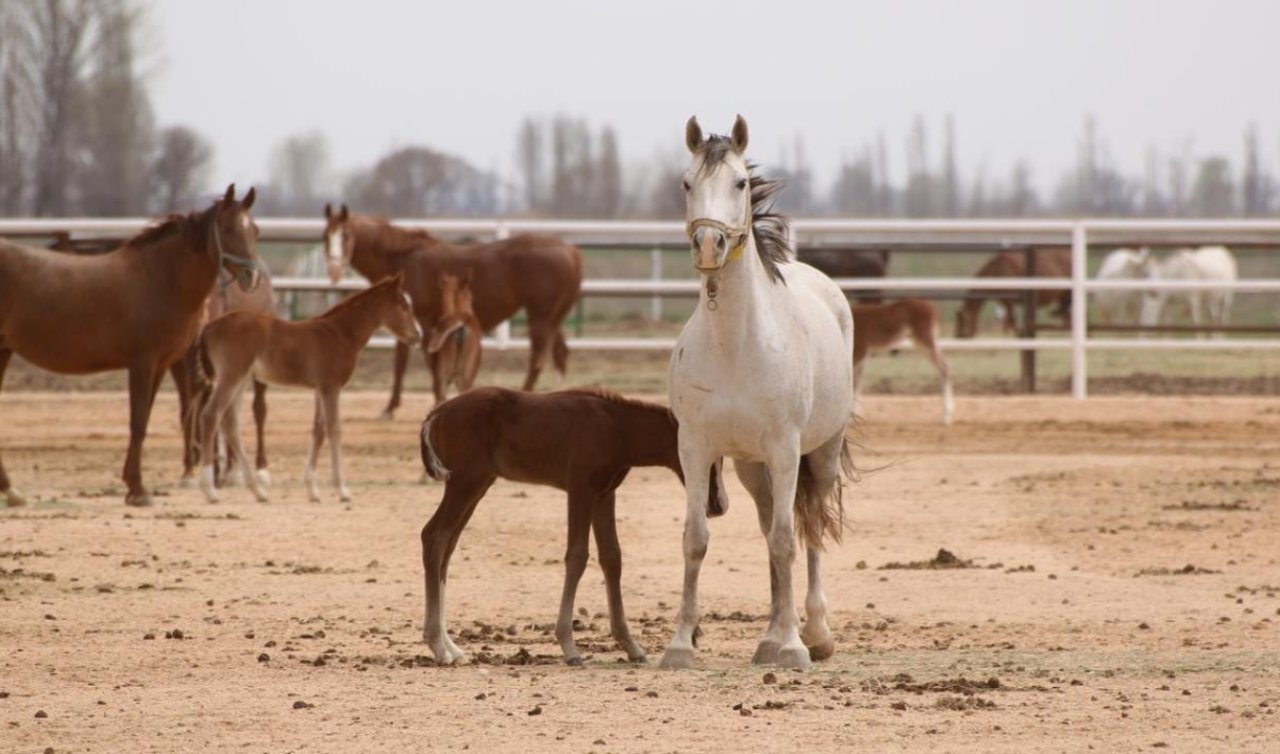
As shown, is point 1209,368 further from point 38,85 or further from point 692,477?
point 38,85

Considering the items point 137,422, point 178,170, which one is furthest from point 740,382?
point 178,170

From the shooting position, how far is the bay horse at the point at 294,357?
1309 centimetres

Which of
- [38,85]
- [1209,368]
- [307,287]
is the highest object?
[38,85]

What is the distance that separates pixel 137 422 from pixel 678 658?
673 cm

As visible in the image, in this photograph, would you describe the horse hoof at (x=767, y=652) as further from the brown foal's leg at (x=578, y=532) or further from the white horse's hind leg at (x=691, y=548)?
the brown foal's leg at (x=578, y=532)

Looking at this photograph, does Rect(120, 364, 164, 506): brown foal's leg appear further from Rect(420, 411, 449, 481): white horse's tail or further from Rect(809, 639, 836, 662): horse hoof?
Rect(809, 639, 836, 662): horse hoof

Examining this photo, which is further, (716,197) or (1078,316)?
(1078,316)

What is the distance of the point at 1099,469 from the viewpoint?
15070 mm

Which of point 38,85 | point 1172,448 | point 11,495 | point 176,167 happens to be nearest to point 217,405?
point 11,495

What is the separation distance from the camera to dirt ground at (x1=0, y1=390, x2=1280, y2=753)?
6.48m

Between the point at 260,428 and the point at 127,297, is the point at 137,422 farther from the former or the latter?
the point at 260,428

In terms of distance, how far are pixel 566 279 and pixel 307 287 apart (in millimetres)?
3077

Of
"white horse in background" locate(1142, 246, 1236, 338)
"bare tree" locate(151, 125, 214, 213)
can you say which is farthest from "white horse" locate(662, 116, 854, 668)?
"bare tree" locate(151, 125, 214, 213)

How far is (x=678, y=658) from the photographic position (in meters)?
7.74
